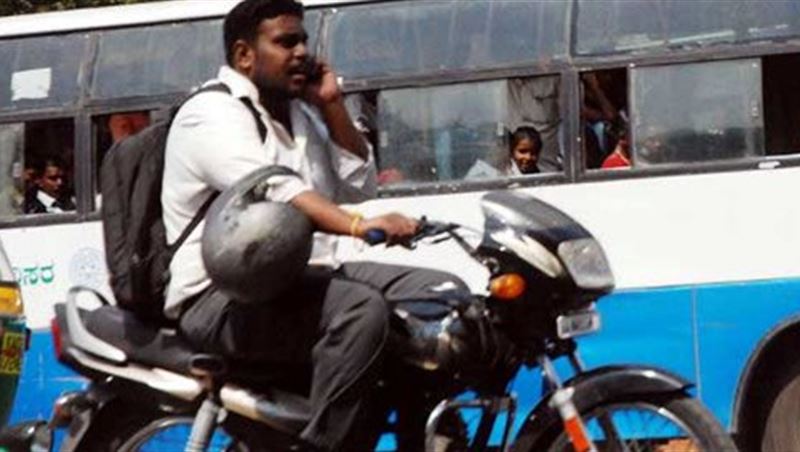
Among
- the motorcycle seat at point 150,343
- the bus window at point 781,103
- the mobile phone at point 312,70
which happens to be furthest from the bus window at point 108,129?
the mobile phone at point 312,70

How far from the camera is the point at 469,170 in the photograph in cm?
1021

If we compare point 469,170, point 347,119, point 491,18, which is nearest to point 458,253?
point 469,170

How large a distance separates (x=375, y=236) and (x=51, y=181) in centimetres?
554

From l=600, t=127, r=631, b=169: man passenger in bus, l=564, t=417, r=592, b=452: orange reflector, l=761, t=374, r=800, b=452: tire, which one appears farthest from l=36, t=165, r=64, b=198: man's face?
l=564, t=417, r=592, b=452: orange reflector

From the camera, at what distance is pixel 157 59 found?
10.8 meters

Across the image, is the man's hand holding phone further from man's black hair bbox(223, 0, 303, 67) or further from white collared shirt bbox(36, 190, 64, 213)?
white collared shirt bbox(36, 190, 64, 213)

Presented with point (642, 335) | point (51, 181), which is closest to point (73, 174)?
point (51, 181)

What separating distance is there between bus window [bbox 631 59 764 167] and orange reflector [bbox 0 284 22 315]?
3.75 m

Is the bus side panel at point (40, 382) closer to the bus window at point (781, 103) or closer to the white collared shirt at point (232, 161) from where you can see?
the bus window at point (781, 103)

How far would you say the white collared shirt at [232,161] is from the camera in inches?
232

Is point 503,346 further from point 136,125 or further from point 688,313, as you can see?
point 136,125

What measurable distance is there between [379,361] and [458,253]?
4.52m

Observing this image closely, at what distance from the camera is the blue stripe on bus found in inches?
381

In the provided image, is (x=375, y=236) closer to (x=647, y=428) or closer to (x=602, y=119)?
(x=647, y=428)
